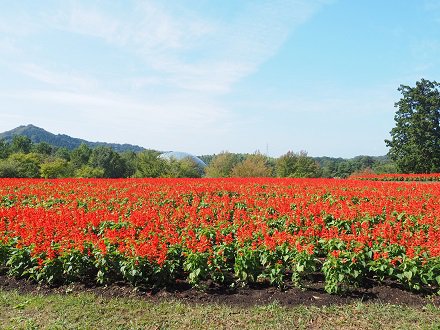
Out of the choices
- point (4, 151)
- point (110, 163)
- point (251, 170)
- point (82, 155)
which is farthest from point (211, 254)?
point (82, 155)

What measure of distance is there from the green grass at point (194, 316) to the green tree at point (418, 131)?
41101 mm

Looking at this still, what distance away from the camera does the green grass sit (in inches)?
179

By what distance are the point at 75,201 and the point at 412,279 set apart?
9.65 metres

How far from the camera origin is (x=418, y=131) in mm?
41625

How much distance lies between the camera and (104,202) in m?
11.8

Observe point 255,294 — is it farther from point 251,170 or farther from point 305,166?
point 305,166

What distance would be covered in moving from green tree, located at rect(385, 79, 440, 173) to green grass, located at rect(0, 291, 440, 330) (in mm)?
41101

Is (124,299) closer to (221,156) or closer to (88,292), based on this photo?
(88,292)

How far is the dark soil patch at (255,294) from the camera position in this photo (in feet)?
17.1

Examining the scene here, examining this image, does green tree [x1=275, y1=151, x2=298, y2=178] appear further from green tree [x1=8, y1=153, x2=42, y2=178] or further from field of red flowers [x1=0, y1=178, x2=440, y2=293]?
field of red flowers [x1=0, y1=178, x2=440, y2=293]

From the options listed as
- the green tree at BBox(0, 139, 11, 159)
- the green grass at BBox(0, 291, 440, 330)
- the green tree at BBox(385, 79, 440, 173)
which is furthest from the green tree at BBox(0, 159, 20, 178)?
the green tree at BBox(385, 79, 440, 173)

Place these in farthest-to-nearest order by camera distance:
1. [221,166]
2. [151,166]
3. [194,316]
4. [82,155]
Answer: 1. [82,155]
2. [221,166]
3. [151,166]
4. [194,316]

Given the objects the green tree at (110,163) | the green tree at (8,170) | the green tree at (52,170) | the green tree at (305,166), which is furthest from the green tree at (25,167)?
the green tree at (110,163)

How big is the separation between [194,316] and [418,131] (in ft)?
144
